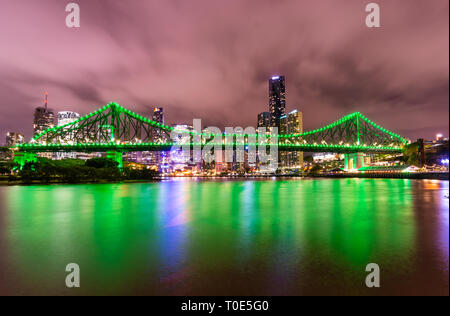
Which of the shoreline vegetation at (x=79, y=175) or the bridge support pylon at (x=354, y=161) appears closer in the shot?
the shoreline vegetation at (x=79, y=175)

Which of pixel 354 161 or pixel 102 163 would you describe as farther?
pixel 354 161

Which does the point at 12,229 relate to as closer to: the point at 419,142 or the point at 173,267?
the point at 173,267

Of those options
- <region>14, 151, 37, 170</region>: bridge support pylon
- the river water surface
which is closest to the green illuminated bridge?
<region>14, 151, 37, 170</region>: bridge support pylon

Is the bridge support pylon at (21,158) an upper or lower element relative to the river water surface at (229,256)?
upper

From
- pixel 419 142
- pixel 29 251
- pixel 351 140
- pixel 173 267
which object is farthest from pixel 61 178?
pixel 351 140

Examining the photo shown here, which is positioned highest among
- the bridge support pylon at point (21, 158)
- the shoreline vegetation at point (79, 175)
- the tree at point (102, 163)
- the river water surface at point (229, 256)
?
the bridge support pylon at point (21, 158)

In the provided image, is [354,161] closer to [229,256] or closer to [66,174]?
[66,174]

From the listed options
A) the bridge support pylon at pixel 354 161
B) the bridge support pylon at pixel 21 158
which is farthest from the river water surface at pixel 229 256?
the bridge support pylon at pixel 354 161

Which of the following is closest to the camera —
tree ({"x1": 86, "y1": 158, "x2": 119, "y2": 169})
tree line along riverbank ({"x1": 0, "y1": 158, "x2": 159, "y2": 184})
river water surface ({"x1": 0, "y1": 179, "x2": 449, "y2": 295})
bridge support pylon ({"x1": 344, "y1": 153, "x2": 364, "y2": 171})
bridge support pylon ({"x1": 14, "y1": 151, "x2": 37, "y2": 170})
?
river water surface ({"x1": 0, "y1": 179, "x2": 449, "y2": 295})

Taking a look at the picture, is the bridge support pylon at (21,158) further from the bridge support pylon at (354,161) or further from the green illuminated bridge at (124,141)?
the bridge support pylon at (354,161)

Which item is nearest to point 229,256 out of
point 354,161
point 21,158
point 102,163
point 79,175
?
point 79,175

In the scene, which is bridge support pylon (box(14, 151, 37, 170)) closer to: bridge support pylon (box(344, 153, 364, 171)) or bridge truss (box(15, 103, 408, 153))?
bridge truss (box(15, 103, 408, 153))

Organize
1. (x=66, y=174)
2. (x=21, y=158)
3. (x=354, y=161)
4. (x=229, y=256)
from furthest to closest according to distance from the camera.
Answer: (x=354, y=161)
(x=21, y=158)
(x=66, y=174)
(x=229, y=256)
